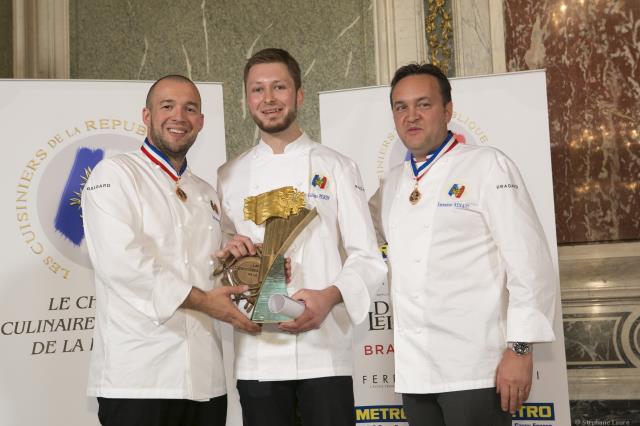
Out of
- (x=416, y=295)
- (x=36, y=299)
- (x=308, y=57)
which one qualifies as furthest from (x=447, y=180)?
(x=308, y=57)

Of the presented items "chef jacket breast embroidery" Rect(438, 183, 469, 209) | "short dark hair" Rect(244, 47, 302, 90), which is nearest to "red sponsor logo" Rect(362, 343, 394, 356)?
"chef jacket breast embroidery" Rect(438, 183, 469, 209)

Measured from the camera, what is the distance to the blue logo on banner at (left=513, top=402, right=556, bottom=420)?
3.47 metres

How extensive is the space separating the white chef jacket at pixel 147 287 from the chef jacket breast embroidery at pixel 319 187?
0.38m

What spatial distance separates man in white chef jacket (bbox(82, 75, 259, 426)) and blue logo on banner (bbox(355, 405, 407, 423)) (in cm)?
128

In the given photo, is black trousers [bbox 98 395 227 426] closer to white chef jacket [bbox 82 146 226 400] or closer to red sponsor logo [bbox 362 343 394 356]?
white chef jacket [bbox 82 146 226 400]

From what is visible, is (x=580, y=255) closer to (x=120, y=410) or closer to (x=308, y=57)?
(x=308, y=57)

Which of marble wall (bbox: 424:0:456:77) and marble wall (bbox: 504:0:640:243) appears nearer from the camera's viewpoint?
marble wall (bbox: 504:0:640:243)

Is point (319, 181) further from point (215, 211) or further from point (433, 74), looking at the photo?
point (433, 74)

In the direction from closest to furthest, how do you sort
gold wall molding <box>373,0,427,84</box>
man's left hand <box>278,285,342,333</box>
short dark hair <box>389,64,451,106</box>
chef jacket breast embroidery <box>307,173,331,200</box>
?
man's left hand <box>278,285,342,333</box> < chef jacket breast embroidery <box>307,173,331,200</box> < short dark hair <box>389,64,451,106</box> < gold wall molding <box>373,0,427,84</box>

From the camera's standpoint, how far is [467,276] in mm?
2436

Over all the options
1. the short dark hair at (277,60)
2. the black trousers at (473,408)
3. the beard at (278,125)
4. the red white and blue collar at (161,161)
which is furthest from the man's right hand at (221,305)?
the short dark hair at (277,60)

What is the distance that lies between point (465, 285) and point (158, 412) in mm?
1042

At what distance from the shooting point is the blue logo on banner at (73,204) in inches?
134

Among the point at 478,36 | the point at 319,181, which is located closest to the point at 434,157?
the point at 319,181
